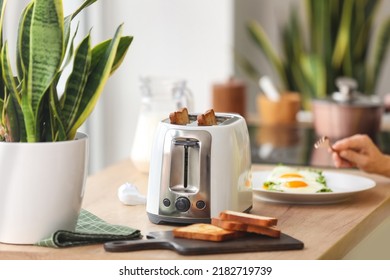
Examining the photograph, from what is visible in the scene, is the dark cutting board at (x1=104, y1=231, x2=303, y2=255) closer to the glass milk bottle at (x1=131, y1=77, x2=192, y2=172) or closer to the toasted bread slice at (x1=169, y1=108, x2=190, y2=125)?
the toasted bread slice at (x1=169, y1=108, x2=190, y2=125)

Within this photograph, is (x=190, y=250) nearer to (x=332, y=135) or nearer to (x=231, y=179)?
(x=231, y=179)

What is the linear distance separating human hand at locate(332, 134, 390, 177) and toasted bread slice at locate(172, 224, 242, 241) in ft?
1.99

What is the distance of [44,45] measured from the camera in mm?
1454

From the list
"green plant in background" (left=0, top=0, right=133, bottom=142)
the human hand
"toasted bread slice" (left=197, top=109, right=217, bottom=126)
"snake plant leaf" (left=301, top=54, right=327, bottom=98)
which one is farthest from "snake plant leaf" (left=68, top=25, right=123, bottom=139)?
"snake plant leaf" (left=301, top=54, right=327, bottom=98)

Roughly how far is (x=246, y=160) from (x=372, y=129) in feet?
3.64

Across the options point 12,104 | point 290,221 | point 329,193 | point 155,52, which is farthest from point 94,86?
point 155,52

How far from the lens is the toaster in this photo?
1618mm

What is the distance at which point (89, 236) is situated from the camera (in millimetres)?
1515

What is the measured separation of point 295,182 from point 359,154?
0.86ft

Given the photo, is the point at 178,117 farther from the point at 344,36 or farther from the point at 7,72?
the point at 344,36

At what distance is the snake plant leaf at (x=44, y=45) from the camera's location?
1.44 meters

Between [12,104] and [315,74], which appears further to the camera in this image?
[315,74]

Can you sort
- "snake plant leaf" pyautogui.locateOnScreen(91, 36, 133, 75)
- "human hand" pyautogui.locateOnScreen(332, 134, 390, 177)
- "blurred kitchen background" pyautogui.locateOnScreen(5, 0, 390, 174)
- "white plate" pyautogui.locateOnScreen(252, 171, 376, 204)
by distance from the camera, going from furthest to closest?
"blurred kitchen background" pyautogui.locateOnScreen(5, 0, 390, 174) → "human hand" pyautogui.locateOnScreen(332, 134, 390, 177) → "white plate" pyautogui.locateOnScreen(252, 171, 376, 204) → "snake plant leaf" pyautogui.locateOnScreen(91, 36, 133, 75)

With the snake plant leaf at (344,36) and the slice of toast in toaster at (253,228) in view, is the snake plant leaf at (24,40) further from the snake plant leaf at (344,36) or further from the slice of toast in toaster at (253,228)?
the snake plant leaf at (344,36)
